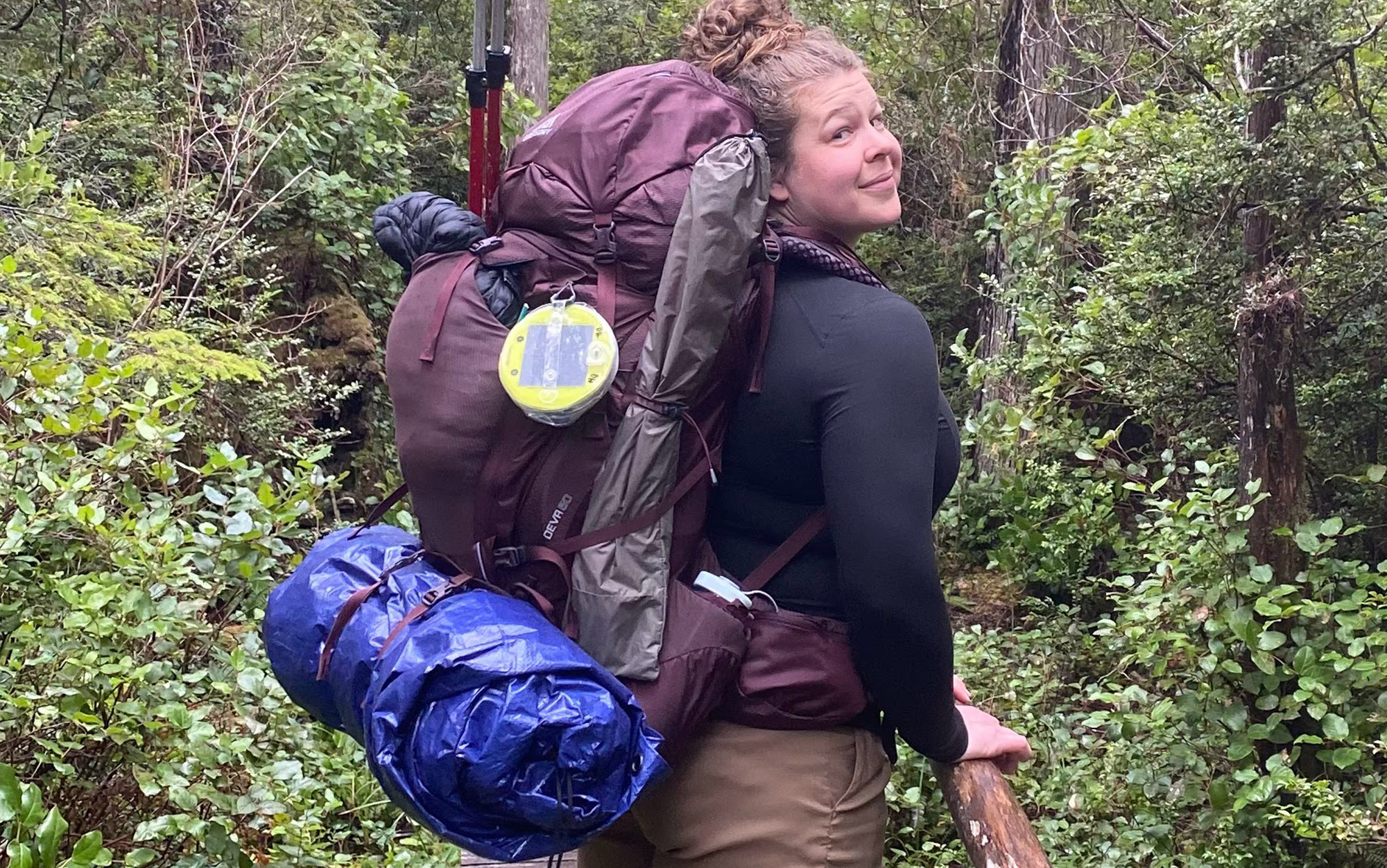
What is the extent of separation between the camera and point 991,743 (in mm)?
1972

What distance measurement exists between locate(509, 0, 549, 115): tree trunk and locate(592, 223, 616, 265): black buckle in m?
10.4

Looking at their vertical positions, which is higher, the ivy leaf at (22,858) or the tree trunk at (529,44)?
the tree trunk at (529,44)

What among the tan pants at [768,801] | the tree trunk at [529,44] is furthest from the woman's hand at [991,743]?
the tree trunk at [529,44]

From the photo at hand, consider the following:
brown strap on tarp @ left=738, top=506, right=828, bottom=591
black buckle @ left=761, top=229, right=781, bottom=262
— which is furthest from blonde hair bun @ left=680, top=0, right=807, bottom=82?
brown strap on tarp @ left=738, top=506, right=828, bottom=591

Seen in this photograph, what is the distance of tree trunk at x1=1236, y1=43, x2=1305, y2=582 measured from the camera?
3.23 meters

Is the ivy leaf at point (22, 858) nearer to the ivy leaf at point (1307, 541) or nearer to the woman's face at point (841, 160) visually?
the woman's face at point (841, 160)

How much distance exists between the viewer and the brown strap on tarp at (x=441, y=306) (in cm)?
176

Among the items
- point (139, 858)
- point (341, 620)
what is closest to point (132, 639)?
point (139, 858)

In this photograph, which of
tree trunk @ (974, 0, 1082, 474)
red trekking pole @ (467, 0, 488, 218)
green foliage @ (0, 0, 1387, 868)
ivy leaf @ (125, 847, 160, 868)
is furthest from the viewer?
tree trunk @ (974, 0, 1082, 474)

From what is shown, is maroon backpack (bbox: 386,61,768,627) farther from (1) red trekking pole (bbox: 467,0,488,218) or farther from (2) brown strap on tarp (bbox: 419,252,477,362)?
(1) red trekking pole (bbox: 467,0,488,218)

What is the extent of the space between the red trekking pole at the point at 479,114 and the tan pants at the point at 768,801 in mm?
1027

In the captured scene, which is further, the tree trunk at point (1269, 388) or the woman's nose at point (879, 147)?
the tree trunk at point (1269, 388)

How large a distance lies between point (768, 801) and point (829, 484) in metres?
0.51

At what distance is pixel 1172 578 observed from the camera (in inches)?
135
